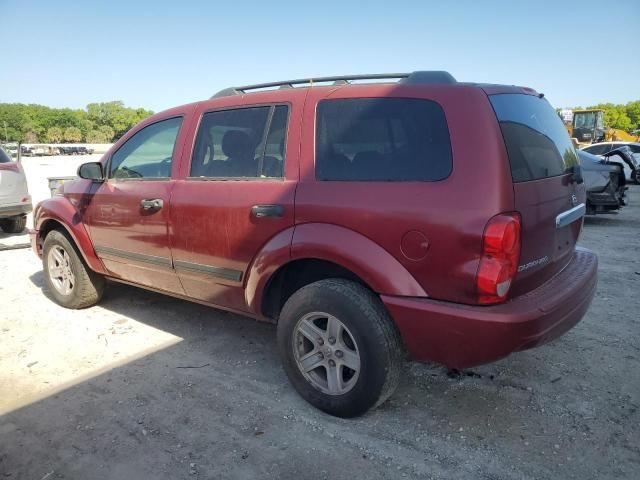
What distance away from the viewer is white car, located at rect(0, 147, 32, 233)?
736cm

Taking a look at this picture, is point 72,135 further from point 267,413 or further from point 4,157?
point 267,413

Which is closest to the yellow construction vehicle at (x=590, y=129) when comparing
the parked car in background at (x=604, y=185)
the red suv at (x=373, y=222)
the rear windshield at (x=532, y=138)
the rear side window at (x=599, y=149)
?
the rear side window at (x=599, y=149)

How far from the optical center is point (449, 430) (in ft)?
8.46

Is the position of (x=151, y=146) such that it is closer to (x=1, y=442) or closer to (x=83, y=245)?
(x=83, y=245)

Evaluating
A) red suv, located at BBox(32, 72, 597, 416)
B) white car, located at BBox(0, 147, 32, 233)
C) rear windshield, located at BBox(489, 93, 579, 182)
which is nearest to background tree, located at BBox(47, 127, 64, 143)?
white car, located at BBox(0, 147, 32, 233)

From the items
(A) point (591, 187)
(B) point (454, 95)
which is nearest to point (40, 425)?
(B) point (454, 95)

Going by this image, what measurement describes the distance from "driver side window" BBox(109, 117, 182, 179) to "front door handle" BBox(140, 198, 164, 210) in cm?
20

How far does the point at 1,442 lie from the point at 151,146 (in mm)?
2242

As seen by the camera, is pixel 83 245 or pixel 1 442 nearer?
pixel 1 442

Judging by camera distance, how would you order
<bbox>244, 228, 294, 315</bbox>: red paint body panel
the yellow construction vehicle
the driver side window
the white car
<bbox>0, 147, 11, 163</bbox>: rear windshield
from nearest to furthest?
<bbox>244, 228, 294, 315</bbox>: red paint body panel
the driver side window
the white car
<bbox>0, 147, 11, 163</bbox>: rear windshield
the yellow construction vehicle

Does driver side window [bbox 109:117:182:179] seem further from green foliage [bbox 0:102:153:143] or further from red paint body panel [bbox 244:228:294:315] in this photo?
green foliage [bbox 0:102:153:143]

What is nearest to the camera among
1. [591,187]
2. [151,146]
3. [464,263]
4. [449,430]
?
[464,263]

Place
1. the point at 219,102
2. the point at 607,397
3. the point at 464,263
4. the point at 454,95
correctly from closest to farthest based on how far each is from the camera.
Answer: the point at 464,263 < the point at 454,95 < the point at 607,397 < the point at 219,102

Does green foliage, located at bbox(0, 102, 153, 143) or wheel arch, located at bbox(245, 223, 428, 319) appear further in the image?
green foliage, located at bbox(0, 102, 153, 143)
